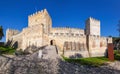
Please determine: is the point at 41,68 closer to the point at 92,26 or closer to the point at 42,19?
the point at 42,19

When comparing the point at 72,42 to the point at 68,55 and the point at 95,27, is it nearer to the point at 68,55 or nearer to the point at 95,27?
the point at 68,55

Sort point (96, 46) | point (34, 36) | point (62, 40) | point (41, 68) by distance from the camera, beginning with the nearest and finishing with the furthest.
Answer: point (41, 68) → point (34, 36) → point (62, 40) → point (96, 46)

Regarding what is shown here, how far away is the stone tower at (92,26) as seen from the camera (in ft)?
→ 200

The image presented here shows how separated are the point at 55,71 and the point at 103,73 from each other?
7008mm

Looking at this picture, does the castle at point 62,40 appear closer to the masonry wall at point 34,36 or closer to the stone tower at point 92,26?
the masonry wall at point 34,36

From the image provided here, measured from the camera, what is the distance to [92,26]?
61.7 m

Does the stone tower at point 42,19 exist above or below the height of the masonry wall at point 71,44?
above

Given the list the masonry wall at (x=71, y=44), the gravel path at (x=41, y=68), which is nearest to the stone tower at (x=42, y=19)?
the masonry wall at (x=71, y=44)

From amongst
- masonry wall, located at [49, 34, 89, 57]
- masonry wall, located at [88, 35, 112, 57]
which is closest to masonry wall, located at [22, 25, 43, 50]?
masonry wall, located at [49, 34, 89, 57]

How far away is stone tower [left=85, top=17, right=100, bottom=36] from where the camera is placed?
61091 mm

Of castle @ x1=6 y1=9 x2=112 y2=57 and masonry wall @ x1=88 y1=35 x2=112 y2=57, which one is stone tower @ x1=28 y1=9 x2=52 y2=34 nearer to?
castle @ x1=6 y1=9 x2=112 y2=57

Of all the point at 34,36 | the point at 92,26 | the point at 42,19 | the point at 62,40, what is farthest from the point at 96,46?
the point at 34,36

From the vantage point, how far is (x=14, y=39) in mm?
62500

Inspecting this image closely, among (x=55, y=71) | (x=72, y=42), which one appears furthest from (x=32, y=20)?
(x=55, y=71)
